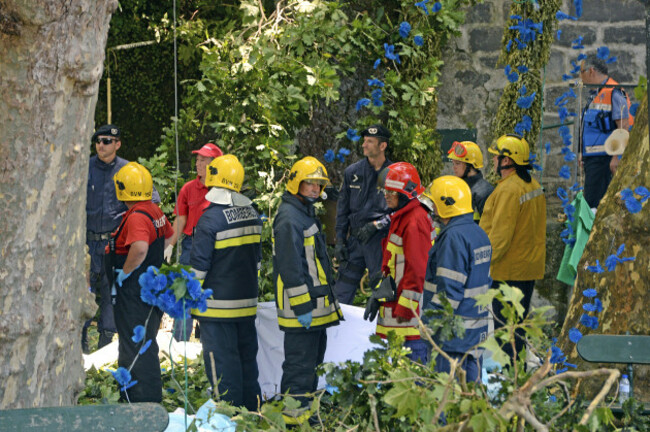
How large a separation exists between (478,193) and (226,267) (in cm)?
229

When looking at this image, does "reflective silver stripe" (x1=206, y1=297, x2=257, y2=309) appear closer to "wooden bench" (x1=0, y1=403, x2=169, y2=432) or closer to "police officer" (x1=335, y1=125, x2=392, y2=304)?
"police officer" (x1=335, y1=125, x2=392, y2=304)

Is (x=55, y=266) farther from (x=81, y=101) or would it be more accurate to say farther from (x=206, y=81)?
(x=206, y=81)

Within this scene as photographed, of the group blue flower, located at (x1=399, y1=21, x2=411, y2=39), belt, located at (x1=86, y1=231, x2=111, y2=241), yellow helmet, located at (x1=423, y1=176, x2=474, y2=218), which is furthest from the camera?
blue flower, located at (x1=399, y1=21, x2=411, y2=39)

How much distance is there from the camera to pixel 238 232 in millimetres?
6082

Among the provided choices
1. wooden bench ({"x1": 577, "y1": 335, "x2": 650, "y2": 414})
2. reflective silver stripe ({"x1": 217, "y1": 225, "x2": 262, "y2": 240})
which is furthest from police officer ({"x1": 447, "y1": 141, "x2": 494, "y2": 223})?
wooden bench ({"x1": 577, "y1": 335, "x2": 650, "y2": 414})

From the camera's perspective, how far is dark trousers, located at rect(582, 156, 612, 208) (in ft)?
26.1

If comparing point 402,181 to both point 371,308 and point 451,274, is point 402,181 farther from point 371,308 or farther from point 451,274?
point 451,274

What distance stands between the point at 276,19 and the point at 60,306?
5427 mm

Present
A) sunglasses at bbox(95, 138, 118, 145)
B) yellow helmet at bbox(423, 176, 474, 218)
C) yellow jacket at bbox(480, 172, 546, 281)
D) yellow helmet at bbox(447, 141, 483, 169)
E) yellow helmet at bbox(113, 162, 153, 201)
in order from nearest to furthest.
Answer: yellow helmet at bbox(423, 176, 474, 218) → yellow helmet at bbox(113, 162, 153, 201) → yellow jacket at bbox(480, 172, 546, 281) → yellow helmet at bbox(447, 141, 483, 169) → sunglasses at bbox(95, 138, 118, 145)

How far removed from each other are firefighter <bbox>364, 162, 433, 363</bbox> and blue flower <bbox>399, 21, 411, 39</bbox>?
2.86 meters

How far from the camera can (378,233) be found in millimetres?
7539

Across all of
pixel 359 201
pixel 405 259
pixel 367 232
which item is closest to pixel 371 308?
pixel 405 259

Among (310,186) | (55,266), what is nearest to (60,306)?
(55,266)

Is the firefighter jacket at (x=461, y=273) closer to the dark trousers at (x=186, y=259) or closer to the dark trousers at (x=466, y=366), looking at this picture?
the dark trousers at (x=466, y=366)
